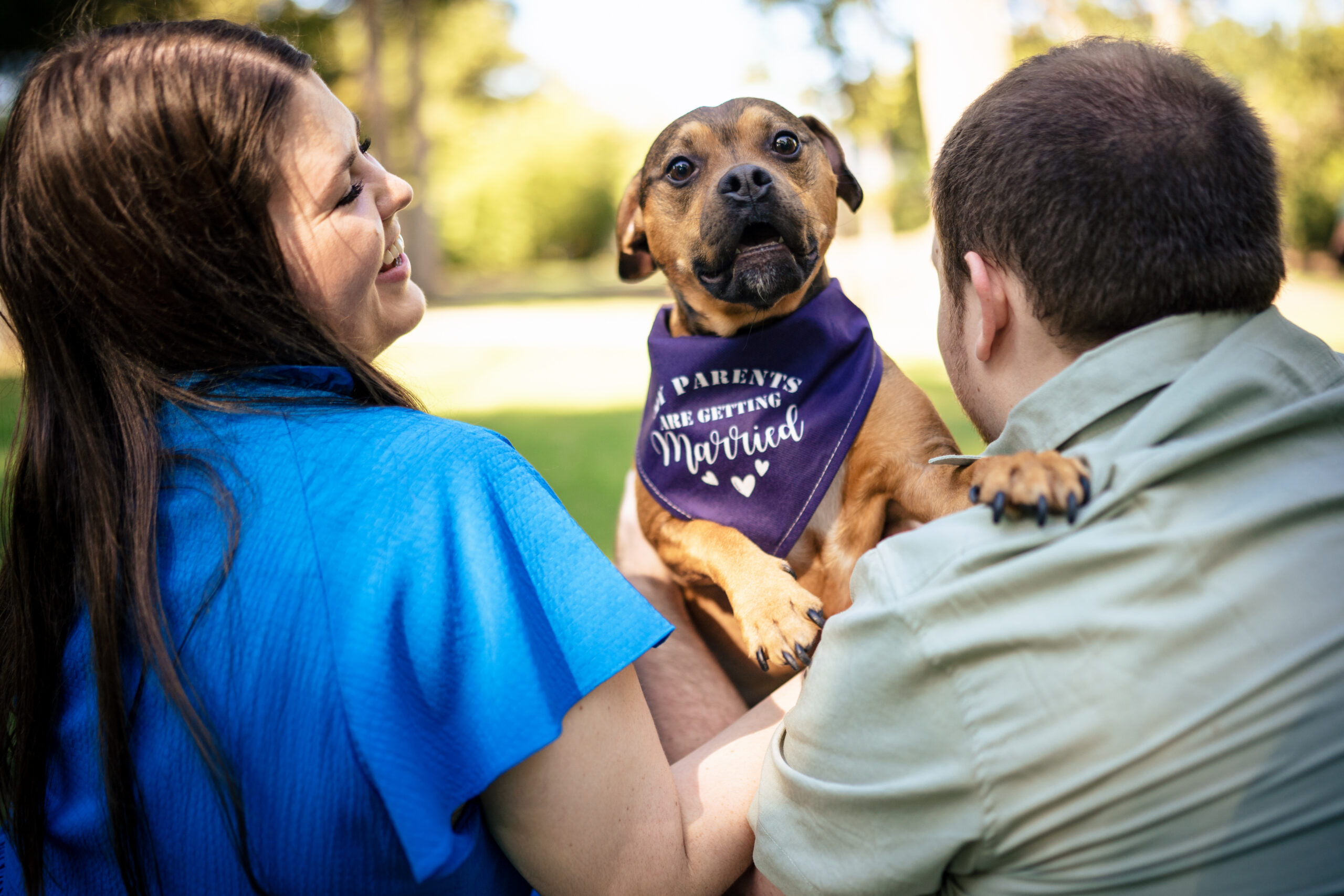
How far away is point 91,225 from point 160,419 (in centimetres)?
34

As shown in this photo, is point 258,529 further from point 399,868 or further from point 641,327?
point 641,327

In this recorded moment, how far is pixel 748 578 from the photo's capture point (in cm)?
237

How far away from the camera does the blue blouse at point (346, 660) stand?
50.2 inches

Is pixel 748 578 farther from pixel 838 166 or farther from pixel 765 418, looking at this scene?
pixel 838 166

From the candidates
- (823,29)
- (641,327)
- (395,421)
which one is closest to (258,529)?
(395,421)

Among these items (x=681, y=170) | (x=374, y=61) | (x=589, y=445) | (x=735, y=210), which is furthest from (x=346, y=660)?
(x=374, y=61)

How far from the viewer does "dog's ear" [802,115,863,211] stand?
3158 mm

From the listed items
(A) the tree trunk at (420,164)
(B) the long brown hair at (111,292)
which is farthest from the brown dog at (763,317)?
(A) the tree trunk at (420,164)

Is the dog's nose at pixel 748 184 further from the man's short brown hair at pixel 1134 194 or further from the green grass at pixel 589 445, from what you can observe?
the green grass at pixel 589 445

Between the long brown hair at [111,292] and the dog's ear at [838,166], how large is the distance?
2.06m

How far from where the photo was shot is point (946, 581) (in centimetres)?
125

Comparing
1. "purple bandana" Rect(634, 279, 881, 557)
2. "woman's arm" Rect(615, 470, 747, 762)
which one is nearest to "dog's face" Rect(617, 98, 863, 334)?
"purple bandana" Rect(634, 279, 881, 557)

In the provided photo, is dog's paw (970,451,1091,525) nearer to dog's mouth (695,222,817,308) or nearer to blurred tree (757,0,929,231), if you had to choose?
dog's mouth (695,222,817,308)

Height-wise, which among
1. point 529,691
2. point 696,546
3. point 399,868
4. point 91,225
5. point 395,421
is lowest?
point 696,546
